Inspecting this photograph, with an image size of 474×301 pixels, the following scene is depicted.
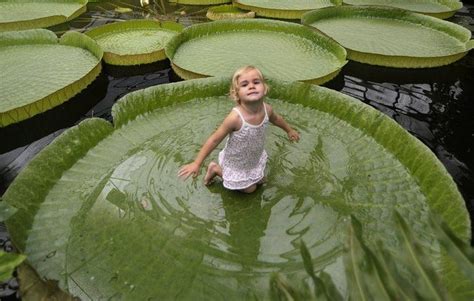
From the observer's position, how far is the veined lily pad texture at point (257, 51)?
331 cm

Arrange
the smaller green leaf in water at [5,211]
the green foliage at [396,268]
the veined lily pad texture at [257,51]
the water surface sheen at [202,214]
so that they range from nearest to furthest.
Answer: the green foliage at [396,268], the smaller green leaf in water at [5,211], the water surface sheen at [202,214], the veined lily pad texture at [257,51]

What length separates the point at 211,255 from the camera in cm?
180

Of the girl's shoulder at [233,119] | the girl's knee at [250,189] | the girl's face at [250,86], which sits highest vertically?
the girl's face at [250,86]

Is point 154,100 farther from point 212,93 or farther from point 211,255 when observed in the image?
point 211,255

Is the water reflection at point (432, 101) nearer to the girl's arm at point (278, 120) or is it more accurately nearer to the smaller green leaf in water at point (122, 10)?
the girl's arm at point (278, 120)

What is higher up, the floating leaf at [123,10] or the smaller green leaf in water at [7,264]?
the smaller green leaf in water at [7,264]

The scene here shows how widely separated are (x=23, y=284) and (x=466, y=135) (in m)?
3.03

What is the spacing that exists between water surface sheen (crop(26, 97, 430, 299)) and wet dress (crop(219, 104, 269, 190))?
112mm

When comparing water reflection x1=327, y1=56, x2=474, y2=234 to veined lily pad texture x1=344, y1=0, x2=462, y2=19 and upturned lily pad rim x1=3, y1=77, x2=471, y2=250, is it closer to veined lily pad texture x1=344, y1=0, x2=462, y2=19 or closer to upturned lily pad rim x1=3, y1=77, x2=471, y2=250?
upturned lily pad rim x1=3, y1=77, x2=471, y2=250

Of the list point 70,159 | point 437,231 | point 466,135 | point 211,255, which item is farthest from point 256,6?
point 437,231

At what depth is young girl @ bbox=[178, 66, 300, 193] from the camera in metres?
1.78

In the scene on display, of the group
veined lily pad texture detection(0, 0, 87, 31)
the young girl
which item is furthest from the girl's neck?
veined lily pad texture detection(0, 0, 87, 31)

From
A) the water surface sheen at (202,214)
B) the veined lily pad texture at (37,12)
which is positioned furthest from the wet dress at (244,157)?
the veined lily pad texture at (37,12)

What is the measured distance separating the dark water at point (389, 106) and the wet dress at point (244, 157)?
1.27 metres
